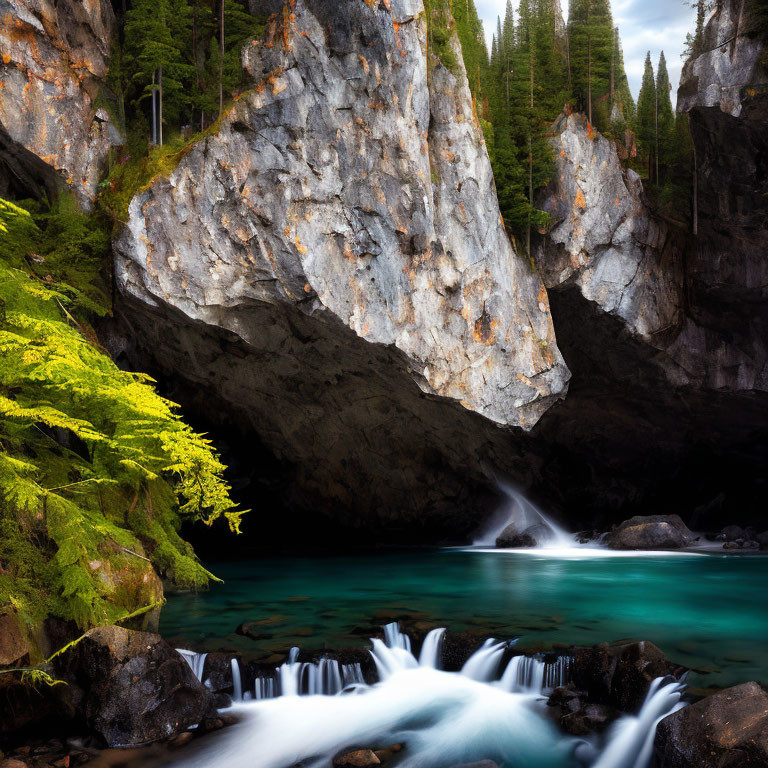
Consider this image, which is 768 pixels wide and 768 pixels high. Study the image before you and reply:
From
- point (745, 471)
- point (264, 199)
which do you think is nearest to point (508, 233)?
point (264, 199)

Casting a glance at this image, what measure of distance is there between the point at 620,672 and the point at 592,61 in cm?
2029

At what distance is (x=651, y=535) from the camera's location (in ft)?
64.5

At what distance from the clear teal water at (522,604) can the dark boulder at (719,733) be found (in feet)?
4.27

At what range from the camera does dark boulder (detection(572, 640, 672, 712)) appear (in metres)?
6.65

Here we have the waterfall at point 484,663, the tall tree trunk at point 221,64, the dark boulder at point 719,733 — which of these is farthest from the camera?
the tall tree trunk at point 221,64

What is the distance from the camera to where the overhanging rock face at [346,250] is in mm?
13656

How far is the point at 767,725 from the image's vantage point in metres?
5.11

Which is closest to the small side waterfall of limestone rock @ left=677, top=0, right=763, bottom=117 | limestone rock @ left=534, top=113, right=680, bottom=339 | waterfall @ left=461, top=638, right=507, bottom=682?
waterfall @ left=461, top=638, right=507, bottom=682

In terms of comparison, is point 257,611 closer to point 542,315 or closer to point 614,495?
point 542,315

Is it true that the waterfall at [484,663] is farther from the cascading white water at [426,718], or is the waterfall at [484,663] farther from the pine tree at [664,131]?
the pine tree at [664,131]

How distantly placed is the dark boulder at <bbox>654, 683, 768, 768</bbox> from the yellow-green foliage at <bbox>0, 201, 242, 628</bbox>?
19.0ft

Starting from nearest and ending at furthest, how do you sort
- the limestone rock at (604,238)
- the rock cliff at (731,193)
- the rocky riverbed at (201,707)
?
1. the rocky riverbed at (201,707)
2. the rock cliff at (731,193)
3. the limestone rock at (604,238)

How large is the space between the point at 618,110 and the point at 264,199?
47.5 ft

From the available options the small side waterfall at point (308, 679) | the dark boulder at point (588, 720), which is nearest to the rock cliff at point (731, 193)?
the dark boulder at point (588, 720)
